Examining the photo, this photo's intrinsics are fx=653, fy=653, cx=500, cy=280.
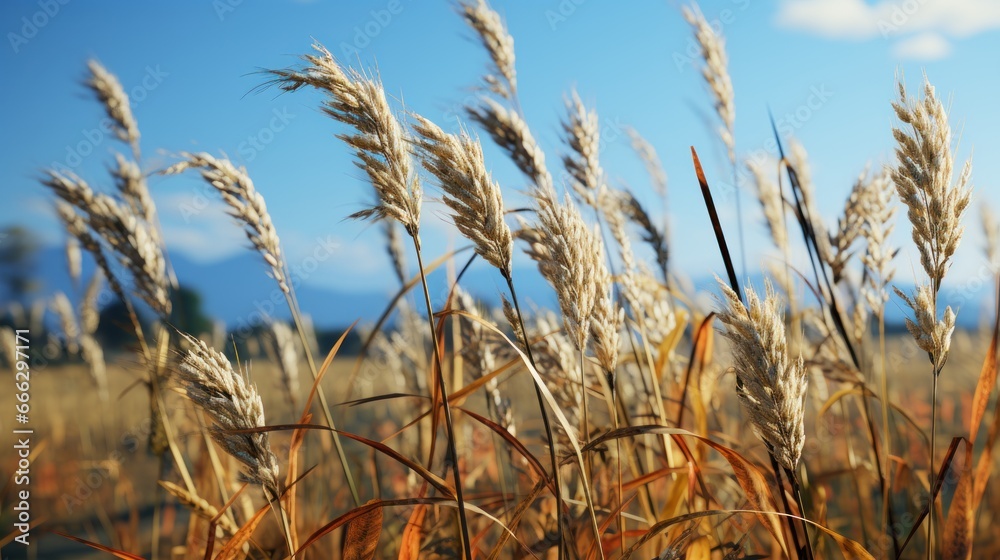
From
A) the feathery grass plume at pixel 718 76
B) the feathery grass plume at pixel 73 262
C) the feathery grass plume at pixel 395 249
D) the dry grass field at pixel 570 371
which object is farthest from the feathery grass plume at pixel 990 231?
the feathery grass plume at pixel 73 262

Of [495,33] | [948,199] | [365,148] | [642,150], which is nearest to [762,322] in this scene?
[948,199]

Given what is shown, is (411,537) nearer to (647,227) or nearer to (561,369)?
(561,369)

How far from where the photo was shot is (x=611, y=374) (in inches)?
50.8

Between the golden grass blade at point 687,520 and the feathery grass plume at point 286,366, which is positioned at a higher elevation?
the feathery grass plume at point 286,366

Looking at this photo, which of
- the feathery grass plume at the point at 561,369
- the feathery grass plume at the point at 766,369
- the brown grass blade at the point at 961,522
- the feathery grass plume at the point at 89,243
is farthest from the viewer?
the feathery grass plume at the point at 89,243

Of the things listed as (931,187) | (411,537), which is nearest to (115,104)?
(411,537)

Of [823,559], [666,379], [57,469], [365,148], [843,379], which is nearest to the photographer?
[365,148]

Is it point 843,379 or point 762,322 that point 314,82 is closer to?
point 762,322

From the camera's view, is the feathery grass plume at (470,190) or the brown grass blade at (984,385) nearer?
the feathery grass plume at (470,190)

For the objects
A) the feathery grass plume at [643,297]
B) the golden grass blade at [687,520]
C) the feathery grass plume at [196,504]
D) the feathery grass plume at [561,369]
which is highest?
the feathery grass plume at [643,297]

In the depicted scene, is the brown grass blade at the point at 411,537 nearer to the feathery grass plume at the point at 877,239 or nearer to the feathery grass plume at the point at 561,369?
the feathery grass plume at the point at 561,369

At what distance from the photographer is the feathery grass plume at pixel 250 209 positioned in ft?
5.84

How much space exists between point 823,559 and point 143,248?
227cm

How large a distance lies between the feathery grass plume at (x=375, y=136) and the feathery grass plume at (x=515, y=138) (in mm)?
806
